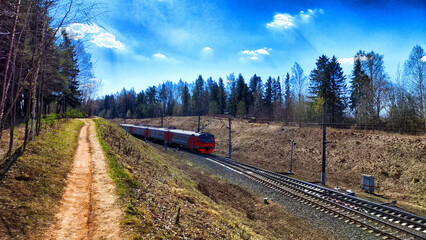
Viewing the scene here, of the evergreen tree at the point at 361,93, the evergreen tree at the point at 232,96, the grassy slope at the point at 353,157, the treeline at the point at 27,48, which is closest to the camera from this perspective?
the treeline at the point at 27,48

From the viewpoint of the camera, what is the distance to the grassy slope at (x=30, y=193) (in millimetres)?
5098

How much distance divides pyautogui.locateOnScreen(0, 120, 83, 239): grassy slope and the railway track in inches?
498

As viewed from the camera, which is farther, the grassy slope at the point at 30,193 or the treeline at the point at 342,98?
the treeline at the point at 342,98

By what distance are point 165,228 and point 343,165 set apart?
22.5 metres

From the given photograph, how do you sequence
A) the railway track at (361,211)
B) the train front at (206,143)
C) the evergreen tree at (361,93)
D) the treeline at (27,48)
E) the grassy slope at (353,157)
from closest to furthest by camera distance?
the treeline at (27,48)
the railway track at (361,211)
the grassy slope at (353,157)
the train front at (206,143)
the evergreen tree at (361,93)

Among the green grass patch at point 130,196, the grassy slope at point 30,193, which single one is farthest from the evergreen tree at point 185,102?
the grassy slope at point 30,193

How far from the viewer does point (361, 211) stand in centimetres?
1220

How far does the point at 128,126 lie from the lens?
52312 mm

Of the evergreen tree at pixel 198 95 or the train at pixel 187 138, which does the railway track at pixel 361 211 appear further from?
the evergreen tree at pixel 198 95

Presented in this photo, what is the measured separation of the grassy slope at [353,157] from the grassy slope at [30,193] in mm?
18771

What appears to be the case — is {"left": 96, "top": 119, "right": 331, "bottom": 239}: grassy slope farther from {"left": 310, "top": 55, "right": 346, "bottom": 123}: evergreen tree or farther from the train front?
{"left": 310, "top": 55, "right": 346, "bottom": 123}: evergreen tree

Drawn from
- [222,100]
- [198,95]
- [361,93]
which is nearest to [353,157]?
[361,93]

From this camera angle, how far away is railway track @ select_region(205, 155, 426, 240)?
9.95 meters

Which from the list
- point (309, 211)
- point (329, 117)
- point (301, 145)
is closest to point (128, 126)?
point (301, 145)
